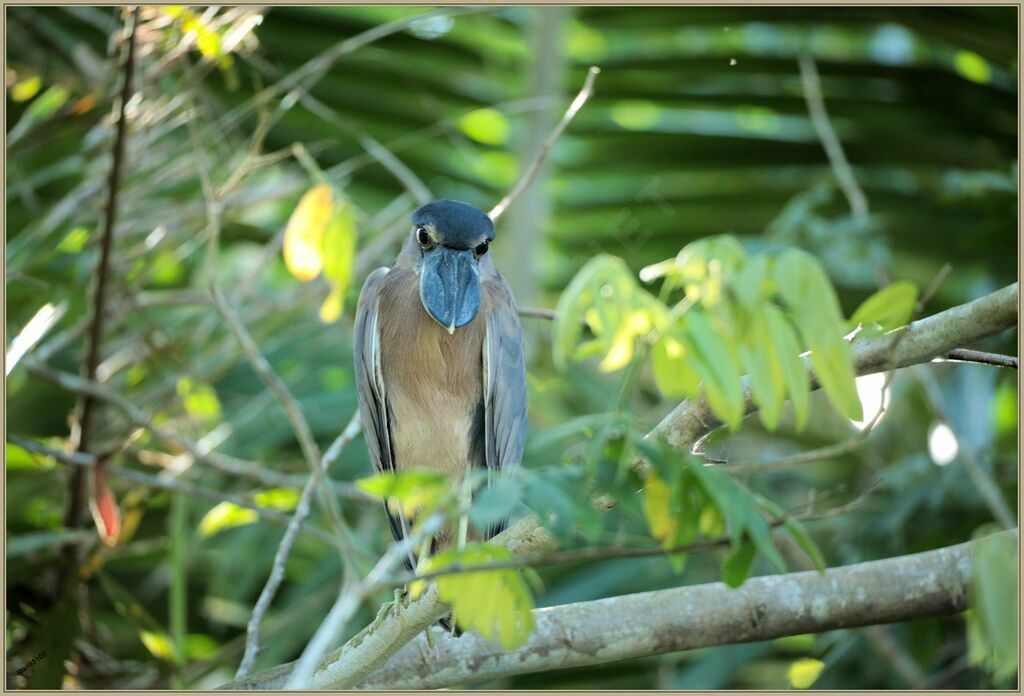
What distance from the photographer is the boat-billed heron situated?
9.76 ft

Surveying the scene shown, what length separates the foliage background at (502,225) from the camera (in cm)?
332

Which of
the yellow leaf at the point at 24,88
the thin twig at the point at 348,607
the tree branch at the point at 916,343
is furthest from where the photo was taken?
the yellow leaf at the point at 24,88

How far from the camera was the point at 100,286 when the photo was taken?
2824mm

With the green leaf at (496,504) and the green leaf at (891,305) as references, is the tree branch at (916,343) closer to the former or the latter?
the green leaf at (891,305)

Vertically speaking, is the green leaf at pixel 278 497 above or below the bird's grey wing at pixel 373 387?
below

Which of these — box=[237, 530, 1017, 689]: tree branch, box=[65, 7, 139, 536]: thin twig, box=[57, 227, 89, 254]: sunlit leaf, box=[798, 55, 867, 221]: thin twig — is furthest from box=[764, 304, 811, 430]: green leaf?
box=[57, 227, 89, 254]: sunlit leaf

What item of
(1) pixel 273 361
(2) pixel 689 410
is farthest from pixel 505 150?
(2) pixel 689 410

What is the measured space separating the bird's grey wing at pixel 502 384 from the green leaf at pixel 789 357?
1.60m

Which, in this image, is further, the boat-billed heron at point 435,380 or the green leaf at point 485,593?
the boat-billed heron at point 435,380

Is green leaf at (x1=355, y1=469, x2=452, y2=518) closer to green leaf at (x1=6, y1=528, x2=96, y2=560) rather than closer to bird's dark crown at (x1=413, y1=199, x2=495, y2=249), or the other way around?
bird's dark crown at (x1=413, y1=199, x2=495, y2=249)

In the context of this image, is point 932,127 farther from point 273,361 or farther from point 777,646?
point 273,361

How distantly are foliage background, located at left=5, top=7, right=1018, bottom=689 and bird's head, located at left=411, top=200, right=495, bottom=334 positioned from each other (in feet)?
2.08

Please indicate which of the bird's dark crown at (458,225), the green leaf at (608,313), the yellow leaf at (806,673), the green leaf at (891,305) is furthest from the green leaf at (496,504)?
the yellow leaf at (806,673)

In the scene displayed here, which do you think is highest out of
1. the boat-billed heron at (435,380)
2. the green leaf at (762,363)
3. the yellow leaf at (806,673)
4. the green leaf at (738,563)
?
the green leaf at (762,363)
